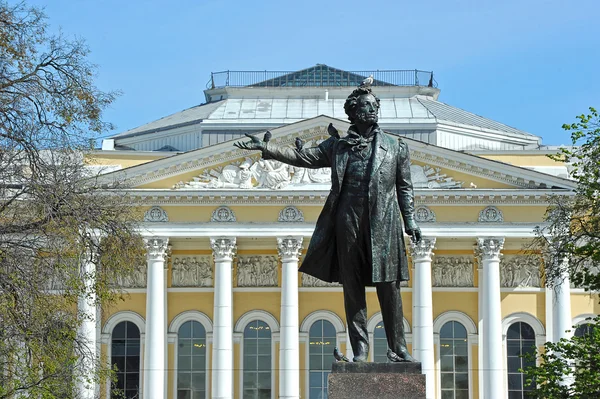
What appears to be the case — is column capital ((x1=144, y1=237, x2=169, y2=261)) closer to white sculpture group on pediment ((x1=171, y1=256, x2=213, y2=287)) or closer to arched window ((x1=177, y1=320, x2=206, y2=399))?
white sculpture group on pediment ((x1=171, y1=256, x2=213, y2=287))

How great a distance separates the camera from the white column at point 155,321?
4906cm

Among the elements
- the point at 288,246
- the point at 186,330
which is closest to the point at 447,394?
the point at 288,246

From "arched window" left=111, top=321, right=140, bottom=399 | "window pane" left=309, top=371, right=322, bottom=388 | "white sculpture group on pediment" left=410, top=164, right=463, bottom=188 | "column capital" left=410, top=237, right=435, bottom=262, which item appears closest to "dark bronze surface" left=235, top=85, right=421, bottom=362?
"column capital" left=410, top=237, right=435, bottom=262

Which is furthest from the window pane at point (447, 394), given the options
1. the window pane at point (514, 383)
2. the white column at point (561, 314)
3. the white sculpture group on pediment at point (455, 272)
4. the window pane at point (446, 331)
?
the white column at point (561, 314)

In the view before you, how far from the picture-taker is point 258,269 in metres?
51.8

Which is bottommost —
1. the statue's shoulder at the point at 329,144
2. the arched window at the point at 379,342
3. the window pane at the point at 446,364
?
the statue's shoulder at the point at 329,144

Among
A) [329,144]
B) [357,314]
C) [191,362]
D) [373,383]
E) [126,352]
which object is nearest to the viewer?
[373,383]

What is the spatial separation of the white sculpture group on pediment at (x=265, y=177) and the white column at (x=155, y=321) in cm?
225

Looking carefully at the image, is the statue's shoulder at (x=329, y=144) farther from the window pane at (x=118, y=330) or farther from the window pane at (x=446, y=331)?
the window pane at (x=118, y=330)

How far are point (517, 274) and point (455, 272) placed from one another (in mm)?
2188

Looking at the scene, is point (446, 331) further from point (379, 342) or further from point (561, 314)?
point (561, 314)

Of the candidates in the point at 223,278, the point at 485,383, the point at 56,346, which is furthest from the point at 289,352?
the point at 56,346

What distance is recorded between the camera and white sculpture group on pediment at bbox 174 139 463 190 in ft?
163

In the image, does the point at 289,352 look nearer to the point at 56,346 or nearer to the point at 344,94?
the point at 344,94
